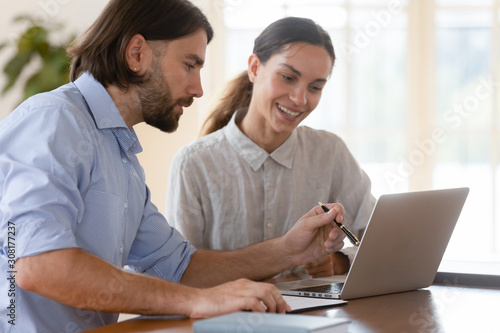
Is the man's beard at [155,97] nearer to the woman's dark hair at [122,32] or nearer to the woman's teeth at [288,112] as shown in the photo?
the woman's dark hair at [122,32]

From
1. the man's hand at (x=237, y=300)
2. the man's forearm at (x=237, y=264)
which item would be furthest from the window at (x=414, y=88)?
the man's hand at (x=237, y=300)

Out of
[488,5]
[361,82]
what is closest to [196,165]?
[361,82]

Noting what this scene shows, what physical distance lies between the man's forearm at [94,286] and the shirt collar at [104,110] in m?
0.37

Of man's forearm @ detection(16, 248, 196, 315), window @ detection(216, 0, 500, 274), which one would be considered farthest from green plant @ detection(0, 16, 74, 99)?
man's forearm @ detection(16, 248, 196, 315)

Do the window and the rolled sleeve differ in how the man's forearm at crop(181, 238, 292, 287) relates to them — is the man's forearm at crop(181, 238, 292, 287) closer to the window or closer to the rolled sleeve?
the rolled sleeve

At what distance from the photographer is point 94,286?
1165 millimetres

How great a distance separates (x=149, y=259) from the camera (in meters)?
1.63

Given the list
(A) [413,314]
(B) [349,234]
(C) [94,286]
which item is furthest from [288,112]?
(C) [94,286]

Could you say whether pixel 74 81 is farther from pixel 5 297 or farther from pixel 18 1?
pixel 18 1

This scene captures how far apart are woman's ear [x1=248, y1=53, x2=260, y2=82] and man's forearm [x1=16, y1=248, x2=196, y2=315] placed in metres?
1.10

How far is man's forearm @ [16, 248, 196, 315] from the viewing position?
3.76ft

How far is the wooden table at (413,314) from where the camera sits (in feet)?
3.84

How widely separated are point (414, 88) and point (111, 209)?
3728 millimetres

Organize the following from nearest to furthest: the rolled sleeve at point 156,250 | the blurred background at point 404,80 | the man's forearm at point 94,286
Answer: the man's forearm at point 94,286 < the rolled sleeve at point 156,250 < the blurred background at point 404,80
